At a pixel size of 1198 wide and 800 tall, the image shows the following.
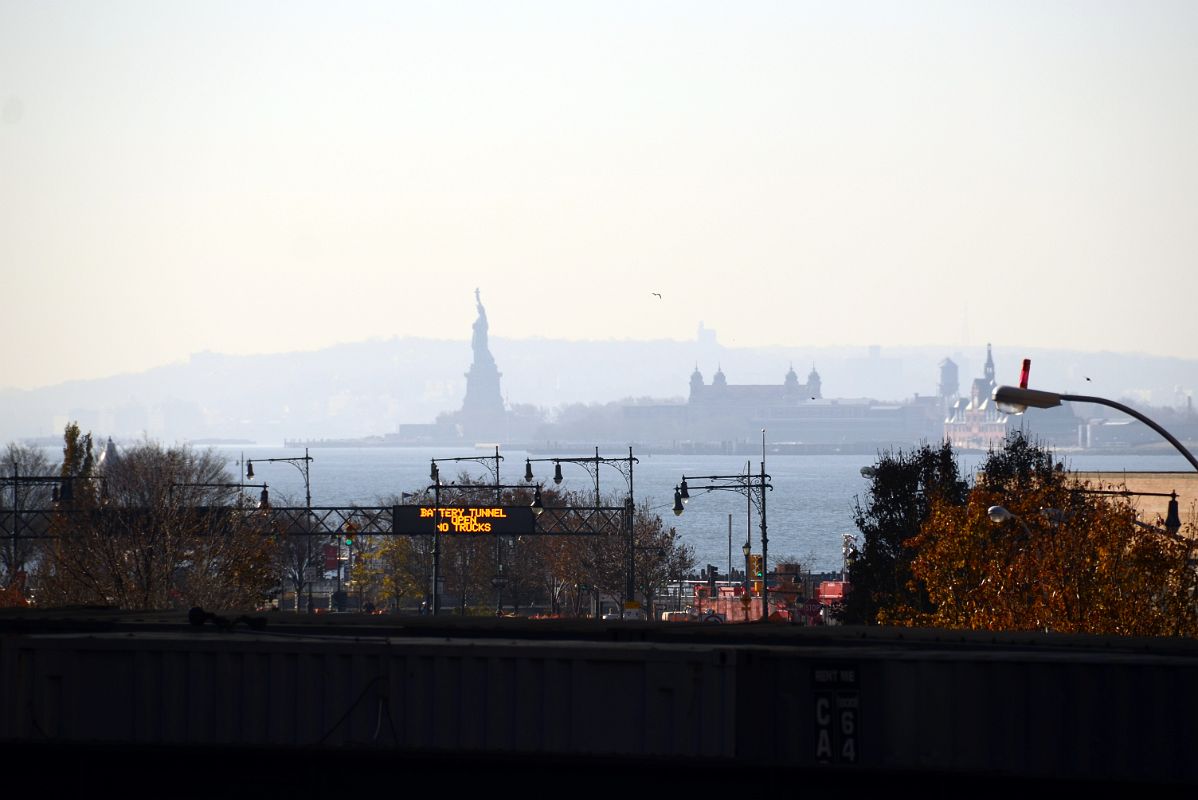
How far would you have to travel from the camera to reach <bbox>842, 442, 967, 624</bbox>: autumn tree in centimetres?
5759

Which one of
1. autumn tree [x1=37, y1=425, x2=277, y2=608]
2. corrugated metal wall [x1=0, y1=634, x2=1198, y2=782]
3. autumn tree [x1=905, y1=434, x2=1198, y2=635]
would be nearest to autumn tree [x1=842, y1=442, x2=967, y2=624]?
autumn tree [x1=905, y1=434, x2=1198, y2=635]

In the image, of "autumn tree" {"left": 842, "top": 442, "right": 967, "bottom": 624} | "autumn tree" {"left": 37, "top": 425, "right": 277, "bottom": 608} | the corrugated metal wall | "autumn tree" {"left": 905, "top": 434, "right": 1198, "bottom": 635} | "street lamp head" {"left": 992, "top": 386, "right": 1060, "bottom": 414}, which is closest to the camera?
the corrugated metal wall

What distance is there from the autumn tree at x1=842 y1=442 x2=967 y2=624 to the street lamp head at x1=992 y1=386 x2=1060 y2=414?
118ft

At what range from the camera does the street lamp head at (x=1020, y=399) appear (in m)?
19.8

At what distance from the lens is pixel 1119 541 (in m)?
36.0

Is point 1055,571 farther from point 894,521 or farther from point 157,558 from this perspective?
point 157,558

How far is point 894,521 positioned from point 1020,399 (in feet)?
134

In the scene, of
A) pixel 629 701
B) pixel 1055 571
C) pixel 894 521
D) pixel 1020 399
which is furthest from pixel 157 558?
pixel 1020 399

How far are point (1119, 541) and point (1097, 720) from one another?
2073cm

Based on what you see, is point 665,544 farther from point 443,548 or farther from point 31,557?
point 31,557

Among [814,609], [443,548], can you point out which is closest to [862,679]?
[814,609]

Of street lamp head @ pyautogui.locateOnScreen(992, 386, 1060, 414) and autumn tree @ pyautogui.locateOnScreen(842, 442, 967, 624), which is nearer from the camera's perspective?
street lamp head @ pyautogui.locateOnScreen(992, 386, 1060, 414)

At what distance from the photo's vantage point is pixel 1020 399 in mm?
20203

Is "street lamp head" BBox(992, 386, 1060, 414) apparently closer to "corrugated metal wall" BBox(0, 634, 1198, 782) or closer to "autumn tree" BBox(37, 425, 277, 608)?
"corrugated metal wall" BBox(0, 634, 1198, 782)
